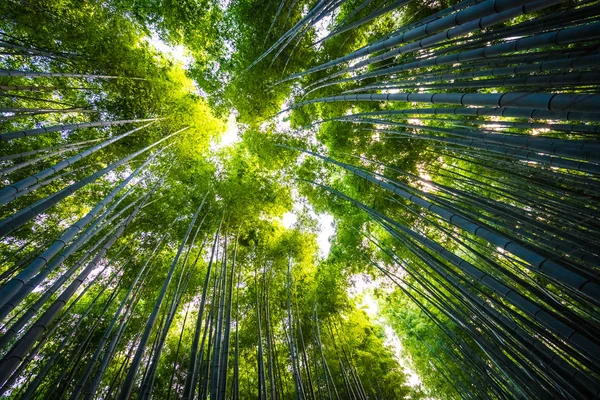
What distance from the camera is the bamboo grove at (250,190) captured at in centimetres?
284

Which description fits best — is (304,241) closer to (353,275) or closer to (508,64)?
(353,275)

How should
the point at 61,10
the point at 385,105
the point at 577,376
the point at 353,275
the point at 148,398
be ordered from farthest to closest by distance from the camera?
the point at 353,275, the point at 385,105, the point at 61,10, the point at 148,398, the point at 577,376

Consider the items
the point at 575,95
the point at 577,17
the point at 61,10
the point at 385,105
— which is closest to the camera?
the point at 575,95

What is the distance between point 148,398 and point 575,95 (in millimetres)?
3330

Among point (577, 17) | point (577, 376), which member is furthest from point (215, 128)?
point (577, 376)

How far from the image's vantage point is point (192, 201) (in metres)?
5.97

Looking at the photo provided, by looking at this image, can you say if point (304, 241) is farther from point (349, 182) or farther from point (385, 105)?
point (385, 105)

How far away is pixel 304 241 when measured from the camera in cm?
653

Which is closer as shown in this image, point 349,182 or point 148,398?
point 148,398

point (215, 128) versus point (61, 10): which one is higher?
point (61, 10)

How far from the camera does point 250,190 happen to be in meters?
6.03

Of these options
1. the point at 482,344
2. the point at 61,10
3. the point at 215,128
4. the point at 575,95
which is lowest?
the point at 482,344

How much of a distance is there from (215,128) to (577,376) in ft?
23.6

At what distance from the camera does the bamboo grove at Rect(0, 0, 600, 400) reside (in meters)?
2.84
